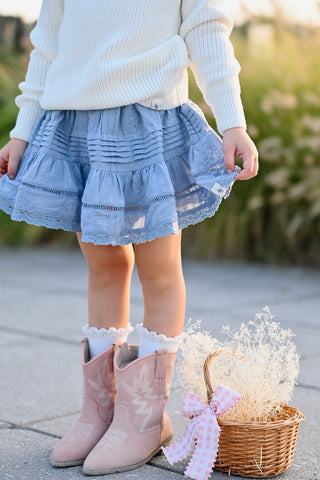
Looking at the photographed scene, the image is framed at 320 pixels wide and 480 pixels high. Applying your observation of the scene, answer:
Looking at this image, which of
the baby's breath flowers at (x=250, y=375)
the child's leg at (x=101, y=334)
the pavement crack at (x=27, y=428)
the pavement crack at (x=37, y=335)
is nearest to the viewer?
the baby's breath flowers at (x=250, y=375)

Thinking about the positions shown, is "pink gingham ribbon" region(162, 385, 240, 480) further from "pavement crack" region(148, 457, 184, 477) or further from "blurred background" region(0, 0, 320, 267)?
"blurred background" region(0, 0, 320, 267)

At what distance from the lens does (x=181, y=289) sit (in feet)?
5.58

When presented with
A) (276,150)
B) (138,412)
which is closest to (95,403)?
(138,412)

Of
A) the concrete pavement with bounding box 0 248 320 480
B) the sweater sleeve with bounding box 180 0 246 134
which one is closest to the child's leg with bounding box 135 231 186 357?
the concrete pavement with bounding box 0 248 320 480

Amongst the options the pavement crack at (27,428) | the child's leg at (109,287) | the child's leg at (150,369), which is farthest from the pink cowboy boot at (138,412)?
the pavement crack at (27,428)

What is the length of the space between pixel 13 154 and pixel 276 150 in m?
3.59

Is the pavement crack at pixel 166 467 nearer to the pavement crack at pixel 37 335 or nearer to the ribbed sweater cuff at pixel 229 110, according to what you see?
the ribbed sweater cuff at pixel 229 110

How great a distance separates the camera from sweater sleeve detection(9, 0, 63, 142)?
5.82 feet

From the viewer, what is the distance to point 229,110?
63.0 inches

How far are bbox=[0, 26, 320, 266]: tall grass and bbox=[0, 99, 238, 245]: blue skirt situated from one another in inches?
128

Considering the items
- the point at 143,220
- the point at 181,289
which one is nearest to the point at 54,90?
the point at 143,220

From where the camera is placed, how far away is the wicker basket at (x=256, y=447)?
151 cm

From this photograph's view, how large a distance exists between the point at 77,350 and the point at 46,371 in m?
0.30

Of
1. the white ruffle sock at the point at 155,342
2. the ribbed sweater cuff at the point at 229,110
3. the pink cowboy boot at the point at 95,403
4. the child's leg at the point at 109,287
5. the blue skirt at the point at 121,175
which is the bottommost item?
the pink cowboy boot at the point at 95,403
